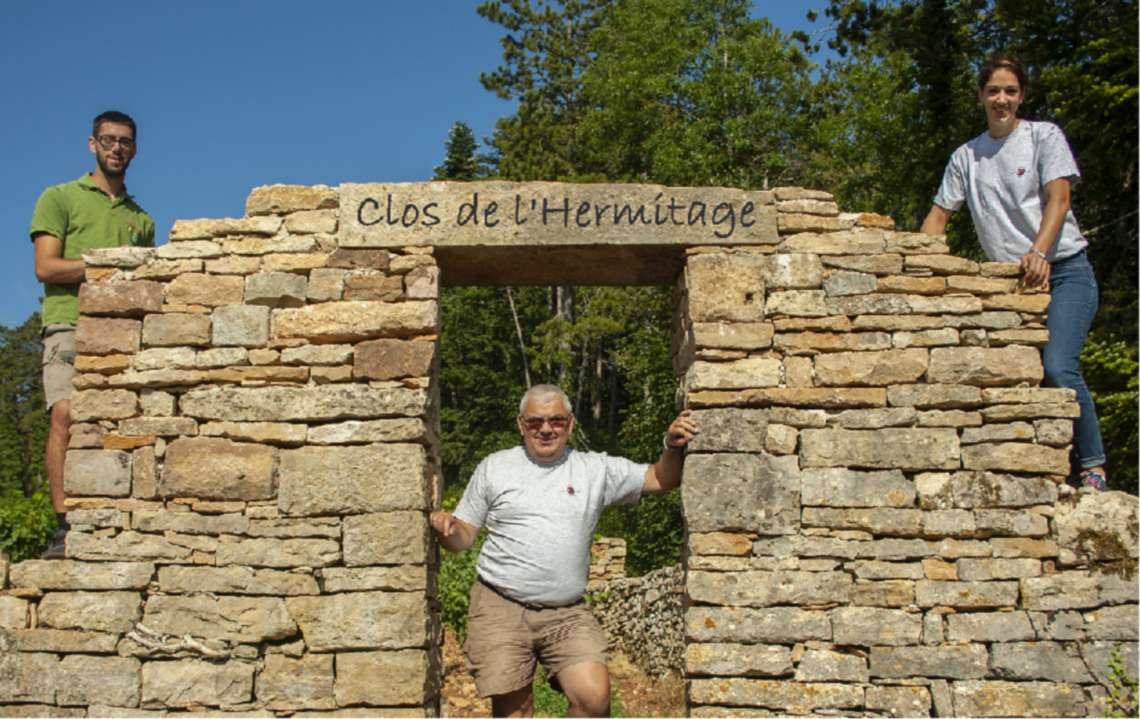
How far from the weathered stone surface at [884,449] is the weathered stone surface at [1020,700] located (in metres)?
0.97

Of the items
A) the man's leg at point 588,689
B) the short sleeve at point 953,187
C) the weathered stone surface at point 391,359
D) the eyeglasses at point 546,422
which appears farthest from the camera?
the short sleeve at point 953,187

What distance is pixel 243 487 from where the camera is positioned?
368 cm

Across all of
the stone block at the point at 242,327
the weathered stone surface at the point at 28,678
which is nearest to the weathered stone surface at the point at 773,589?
the stone block at the point at 242,327

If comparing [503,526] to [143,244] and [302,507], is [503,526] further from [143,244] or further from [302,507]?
[143,244]

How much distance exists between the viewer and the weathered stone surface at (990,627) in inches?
139

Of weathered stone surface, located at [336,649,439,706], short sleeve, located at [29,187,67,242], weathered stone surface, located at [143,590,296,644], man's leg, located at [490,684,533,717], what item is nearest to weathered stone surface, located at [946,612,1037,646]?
man's leg, located at [490,684,533,717]

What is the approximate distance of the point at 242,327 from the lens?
3836mm

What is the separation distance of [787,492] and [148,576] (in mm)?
2935

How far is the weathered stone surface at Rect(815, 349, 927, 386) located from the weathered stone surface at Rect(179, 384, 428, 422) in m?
1.89

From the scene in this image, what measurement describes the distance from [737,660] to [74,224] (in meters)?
3.91

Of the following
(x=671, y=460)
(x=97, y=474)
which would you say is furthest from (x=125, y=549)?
(x=671, y=460)

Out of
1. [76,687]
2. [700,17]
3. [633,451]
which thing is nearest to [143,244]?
[76,687]

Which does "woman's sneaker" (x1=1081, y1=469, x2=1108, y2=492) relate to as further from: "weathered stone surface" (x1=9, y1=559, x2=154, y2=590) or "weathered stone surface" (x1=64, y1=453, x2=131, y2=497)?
"weathered stone surface" (x1=64, y1=453, x2=131, y2=497)

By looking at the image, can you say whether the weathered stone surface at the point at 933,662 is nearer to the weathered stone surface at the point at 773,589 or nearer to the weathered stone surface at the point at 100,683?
the weathered stone surface at the point at 773,589
